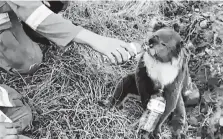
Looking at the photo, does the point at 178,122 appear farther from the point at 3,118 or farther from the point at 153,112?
the point at 3,118

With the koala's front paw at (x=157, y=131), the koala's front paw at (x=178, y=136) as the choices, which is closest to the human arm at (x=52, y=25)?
the koala's front paw at (x=157, y=131)

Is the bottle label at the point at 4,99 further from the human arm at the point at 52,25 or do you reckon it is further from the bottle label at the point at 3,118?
the human arm at the point at 52,25

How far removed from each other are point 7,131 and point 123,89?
3.29 ft

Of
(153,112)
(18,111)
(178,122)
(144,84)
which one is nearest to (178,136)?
(178,122)

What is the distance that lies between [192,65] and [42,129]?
1.43 m

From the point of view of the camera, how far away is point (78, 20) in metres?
4.02

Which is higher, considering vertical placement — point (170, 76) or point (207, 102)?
point (170, 76)

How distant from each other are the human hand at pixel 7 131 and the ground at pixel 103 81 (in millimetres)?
527

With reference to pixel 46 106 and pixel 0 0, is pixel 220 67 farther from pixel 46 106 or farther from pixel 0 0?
pixel 0 0

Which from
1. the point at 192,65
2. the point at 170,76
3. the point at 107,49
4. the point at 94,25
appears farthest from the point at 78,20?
the point at 107,49

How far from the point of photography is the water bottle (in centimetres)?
A: 286

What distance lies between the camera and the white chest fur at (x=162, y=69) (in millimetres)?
2852

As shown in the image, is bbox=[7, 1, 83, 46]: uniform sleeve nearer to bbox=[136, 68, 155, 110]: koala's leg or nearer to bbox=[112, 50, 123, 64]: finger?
bbox=[112, 50, 123, 64]: finger

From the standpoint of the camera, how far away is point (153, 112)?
2.93 m
